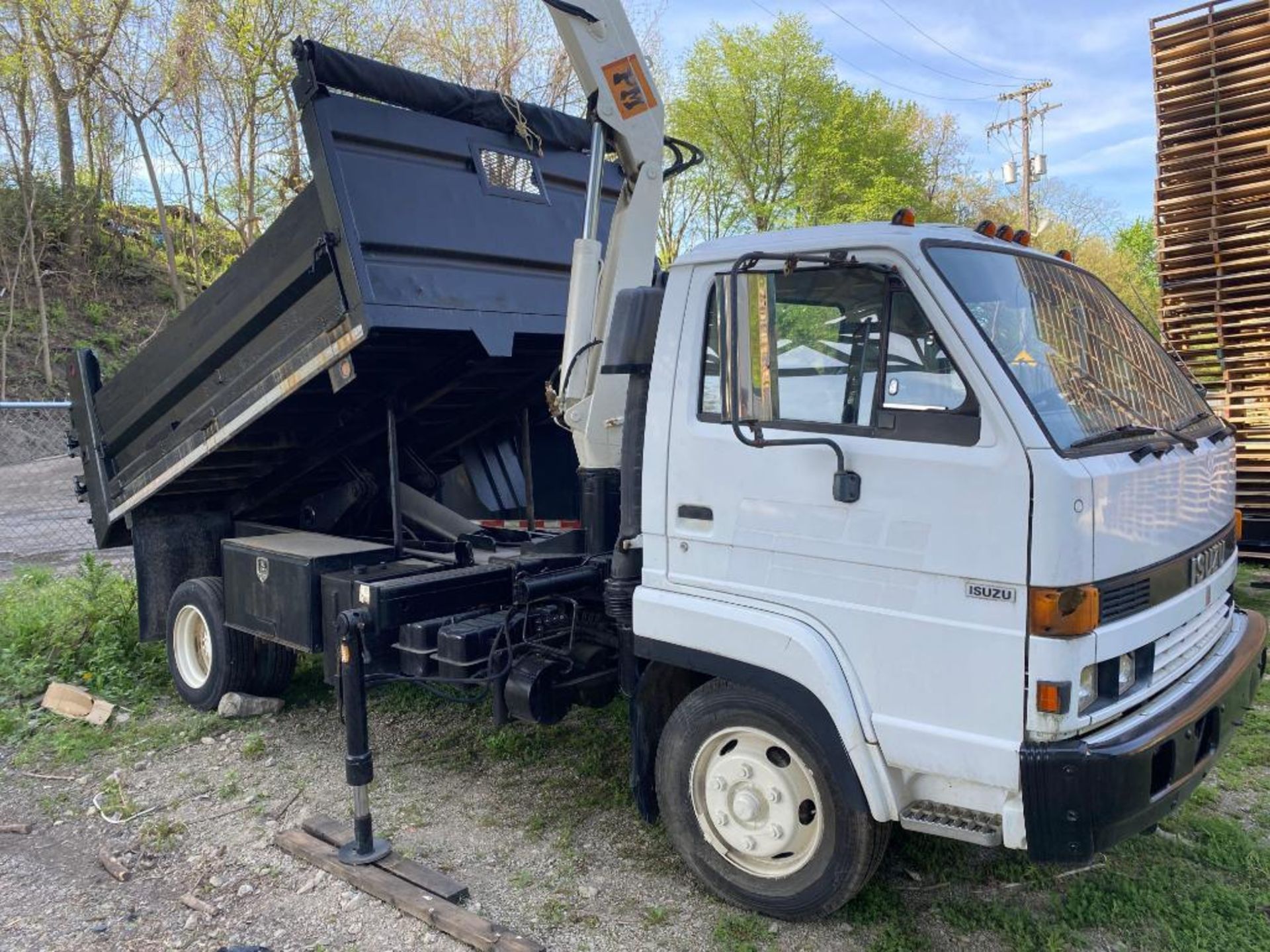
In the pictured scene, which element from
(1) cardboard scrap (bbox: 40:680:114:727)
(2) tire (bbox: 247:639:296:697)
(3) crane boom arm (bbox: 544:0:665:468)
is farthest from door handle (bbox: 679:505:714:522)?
(1) cardboard scrap (bbox: 40:680:114:727)

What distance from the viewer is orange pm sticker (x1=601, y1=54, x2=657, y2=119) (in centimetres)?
419

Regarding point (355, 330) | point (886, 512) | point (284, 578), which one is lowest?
point (284, 578)

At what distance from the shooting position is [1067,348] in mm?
3088

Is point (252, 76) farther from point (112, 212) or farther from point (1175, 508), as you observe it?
point (1175, 508)

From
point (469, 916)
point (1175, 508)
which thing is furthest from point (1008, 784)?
point (469, 916)

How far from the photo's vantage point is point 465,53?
1748 cm

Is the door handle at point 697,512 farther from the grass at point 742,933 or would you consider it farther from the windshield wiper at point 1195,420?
the windshield wiper at point 1195,420

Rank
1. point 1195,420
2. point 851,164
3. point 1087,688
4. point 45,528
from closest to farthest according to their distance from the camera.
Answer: point 1087,688, point 1195,420, point 45,528, point 851,164

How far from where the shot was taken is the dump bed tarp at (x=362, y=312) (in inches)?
164

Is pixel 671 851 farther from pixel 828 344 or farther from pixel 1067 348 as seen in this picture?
pixel 1067 348

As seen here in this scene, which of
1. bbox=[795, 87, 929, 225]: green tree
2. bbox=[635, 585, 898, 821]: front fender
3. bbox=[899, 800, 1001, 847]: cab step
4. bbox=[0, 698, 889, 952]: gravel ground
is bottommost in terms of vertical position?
bbox=[0, 698, 889, 952]: gravel ground

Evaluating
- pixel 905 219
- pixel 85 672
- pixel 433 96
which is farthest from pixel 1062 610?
pixel 85 672

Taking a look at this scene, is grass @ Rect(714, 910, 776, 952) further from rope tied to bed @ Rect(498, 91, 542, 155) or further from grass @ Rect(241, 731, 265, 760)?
rope tied to bed @ Rect(498, 91, 542, 155)

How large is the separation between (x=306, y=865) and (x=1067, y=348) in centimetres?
332
